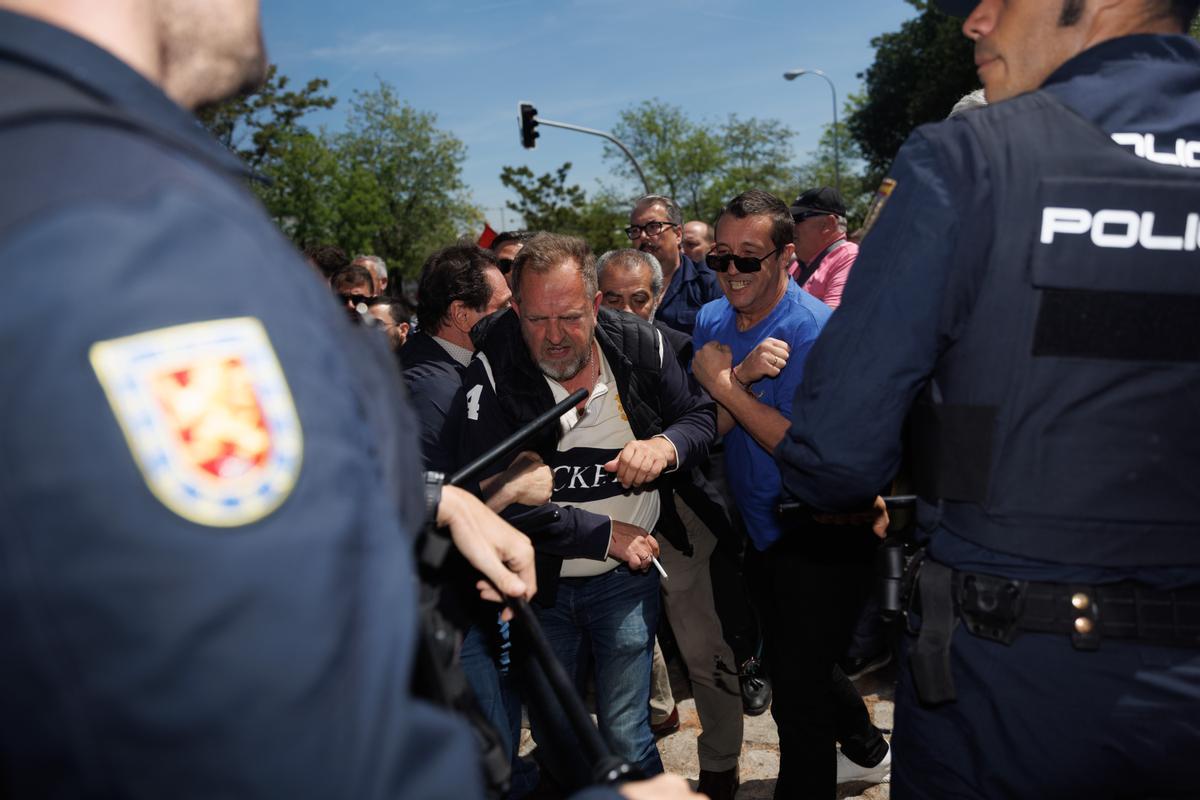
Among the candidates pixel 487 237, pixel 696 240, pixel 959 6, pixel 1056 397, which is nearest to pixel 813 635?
pixel 1056 397

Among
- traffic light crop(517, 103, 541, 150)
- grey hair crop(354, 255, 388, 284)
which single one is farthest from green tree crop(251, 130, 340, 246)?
grey hair crop(354, 255, 388, 284)

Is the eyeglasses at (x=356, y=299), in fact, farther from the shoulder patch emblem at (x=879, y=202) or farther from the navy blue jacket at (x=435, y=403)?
the shoulder patch emblem at (x=879, y=202)

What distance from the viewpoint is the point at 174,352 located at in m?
0.65

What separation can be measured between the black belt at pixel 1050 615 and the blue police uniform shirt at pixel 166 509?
1.26 metres

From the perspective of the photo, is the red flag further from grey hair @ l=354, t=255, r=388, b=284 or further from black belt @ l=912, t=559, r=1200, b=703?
black belt @ l=912, t=559, r=1200, b=703

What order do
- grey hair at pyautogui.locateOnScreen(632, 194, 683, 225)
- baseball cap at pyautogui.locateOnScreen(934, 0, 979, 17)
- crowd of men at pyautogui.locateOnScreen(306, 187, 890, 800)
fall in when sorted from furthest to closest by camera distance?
grey hair at pyautogui.locateOnScreen(632, 194, 683, 225), crowd of men at pyautogui.locateOnScreen(306, 187, 890, 800), baseball cap at pyautogui.locateOnScreen(934, 0, 979, 17)

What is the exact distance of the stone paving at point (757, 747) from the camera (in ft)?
12.5

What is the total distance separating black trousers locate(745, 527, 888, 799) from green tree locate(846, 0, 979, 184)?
3088cm

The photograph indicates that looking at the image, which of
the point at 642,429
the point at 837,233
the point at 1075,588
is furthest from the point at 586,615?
the point at 837,233

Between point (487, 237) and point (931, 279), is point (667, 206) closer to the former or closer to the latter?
point (487, 237)

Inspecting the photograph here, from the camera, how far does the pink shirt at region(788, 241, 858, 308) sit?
233 inches

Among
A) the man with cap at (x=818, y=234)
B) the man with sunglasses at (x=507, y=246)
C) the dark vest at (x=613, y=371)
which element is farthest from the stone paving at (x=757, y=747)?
the man with sunglasses at (x=507, y=246)

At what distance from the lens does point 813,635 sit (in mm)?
3260

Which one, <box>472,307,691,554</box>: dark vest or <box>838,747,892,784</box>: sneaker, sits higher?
<box>472,307,691,554</box>: dark vest
